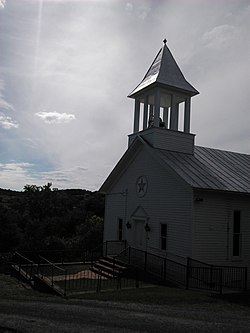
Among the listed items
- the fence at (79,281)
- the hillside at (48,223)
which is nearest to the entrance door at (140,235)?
the fence at (79,281)

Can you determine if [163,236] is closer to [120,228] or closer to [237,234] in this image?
[237,234]

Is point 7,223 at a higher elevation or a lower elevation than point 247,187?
lower

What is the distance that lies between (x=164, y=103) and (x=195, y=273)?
11.5 m

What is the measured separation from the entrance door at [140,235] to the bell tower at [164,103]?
462 cm

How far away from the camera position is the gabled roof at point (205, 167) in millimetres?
18828

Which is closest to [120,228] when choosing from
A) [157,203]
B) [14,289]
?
[157,203]

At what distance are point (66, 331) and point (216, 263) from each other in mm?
11410

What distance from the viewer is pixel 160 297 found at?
1359 cm

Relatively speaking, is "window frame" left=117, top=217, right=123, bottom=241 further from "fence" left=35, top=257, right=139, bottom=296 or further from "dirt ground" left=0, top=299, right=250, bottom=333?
"dirt ground" left=0, top=299, right=250, bottom=333

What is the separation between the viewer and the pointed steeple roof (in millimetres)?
22359

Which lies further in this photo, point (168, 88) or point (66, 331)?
point (168, 88)

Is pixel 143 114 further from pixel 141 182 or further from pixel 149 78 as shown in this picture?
pixel 141 182

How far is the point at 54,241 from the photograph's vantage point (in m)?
27.8

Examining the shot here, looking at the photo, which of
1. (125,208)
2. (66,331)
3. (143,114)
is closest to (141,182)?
(125,208)
